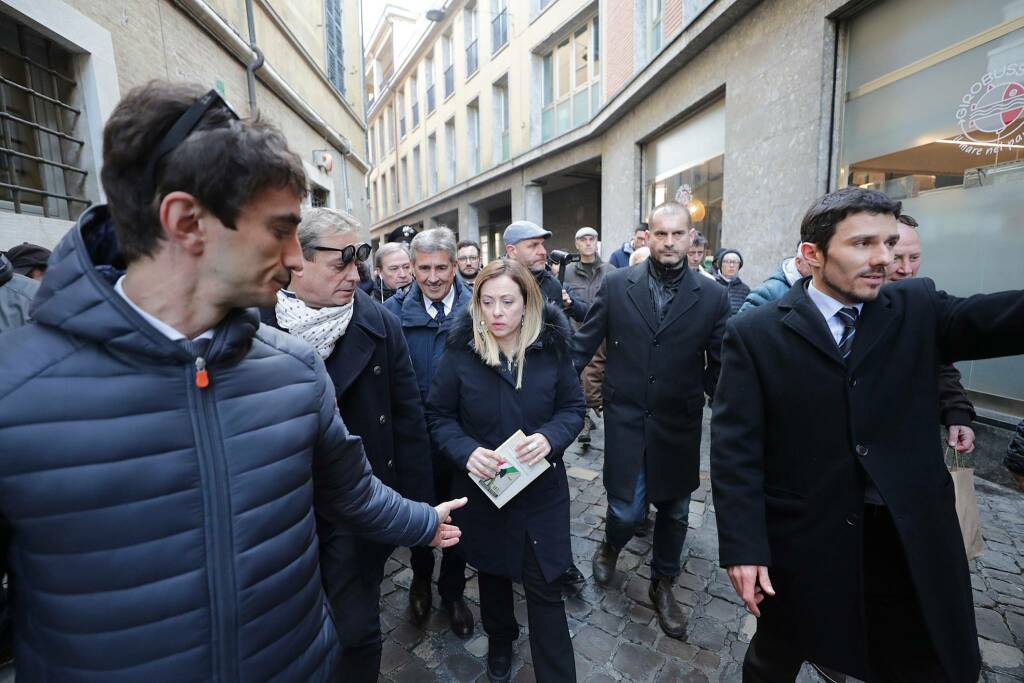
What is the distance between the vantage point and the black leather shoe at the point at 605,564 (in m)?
3.24

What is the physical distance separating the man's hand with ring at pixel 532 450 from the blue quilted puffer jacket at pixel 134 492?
45.0 inches

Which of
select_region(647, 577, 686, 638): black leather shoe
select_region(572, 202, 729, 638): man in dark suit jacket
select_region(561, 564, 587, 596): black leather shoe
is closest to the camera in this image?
select_region(647, 577, 686, 638): black leather shoe

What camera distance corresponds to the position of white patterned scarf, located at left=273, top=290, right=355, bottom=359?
2.10 metres

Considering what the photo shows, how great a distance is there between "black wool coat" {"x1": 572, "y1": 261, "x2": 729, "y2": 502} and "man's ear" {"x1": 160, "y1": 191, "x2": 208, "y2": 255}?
225cm

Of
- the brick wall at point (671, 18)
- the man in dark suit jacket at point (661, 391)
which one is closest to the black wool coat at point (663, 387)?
the man in dark suit jacket at point (661, 391)

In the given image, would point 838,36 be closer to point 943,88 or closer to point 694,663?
point 943,88

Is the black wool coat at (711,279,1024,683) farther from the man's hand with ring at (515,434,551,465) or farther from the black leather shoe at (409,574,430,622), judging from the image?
the black leather shoe at (409,574,430,622)

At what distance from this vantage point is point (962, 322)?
5.81ft

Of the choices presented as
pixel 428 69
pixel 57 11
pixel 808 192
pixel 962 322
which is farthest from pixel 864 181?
pixel 428 69

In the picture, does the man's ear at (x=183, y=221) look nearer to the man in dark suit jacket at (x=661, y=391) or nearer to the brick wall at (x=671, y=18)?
the man in dark suit jacket at (x=661, y=391)

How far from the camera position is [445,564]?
293 centimetres

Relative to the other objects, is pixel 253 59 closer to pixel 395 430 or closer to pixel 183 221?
pixel 395 430

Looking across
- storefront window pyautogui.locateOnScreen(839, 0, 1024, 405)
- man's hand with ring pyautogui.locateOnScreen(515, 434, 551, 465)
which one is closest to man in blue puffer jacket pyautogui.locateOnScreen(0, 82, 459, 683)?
man's hand with ring pyautogui.locateOnScreen(515, 434, 551, 465)

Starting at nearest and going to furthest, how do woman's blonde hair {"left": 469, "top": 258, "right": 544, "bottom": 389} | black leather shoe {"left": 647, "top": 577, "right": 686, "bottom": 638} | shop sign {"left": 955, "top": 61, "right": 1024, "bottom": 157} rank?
woman's blonde hair {"left": 469, "top": 258, "right": 544, "bottom": 389}
black leather shoe {"left": 647, "top": 577, "right": 686, "bottom": 638}
shop sign {"left": 955, "top": 61, "right": 1024, "bottom": 157}
